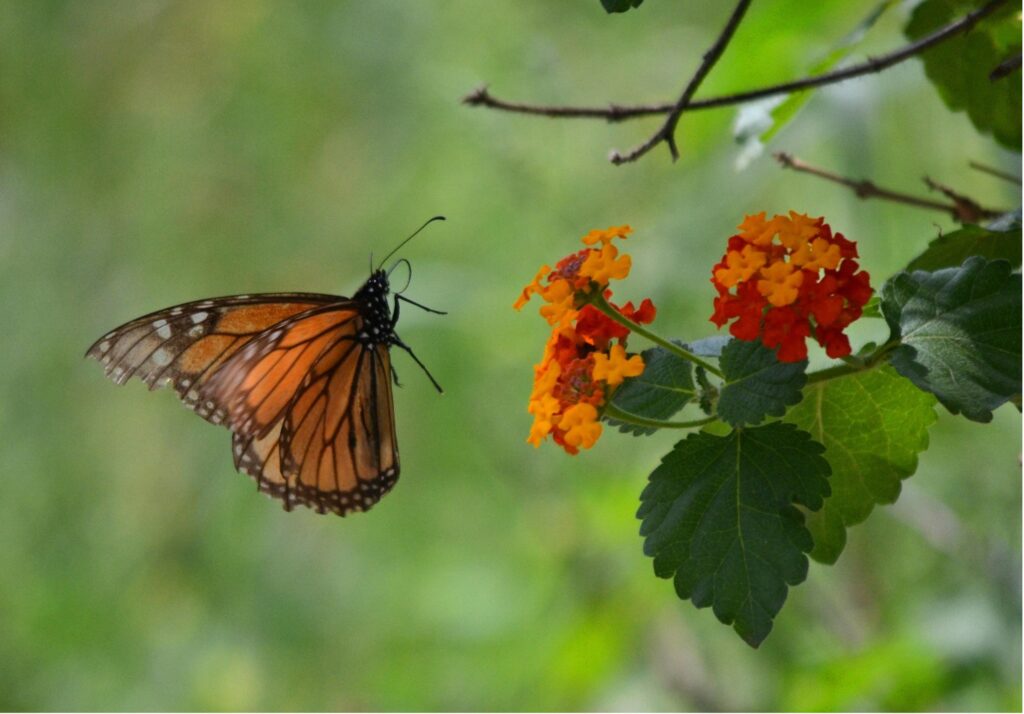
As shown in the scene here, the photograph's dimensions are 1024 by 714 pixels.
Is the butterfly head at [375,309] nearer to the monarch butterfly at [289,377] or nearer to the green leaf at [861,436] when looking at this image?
the monarch butterfly at [289,377]

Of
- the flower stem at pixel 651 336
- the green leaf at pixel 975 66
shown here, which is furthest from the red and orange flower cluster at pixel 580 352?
the green leaf at pixel 975 66

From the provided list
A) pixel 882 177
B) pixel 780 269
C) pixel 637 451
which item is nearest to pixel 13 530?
pixel 637 451

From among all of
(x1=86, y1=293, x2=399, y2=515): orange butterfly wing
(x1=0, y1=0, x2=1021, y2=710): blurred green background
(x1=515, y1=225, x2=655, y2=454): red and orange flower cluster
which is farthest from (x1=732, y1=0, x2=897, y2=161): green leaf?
(x1=0, y1=0, x2=1021, y2=710): blurred green background

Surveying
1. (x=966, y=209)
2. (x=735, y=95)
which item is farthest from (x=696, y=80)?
(x=966, y=209)

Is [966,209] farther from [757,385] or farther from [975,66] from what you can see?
[757,385]

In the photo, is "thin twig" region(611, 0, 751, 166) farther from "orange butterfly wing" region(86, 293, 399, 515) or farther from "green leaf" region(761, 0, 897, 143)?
"orange butterfly wing" region(86, 293, 399, 515)
